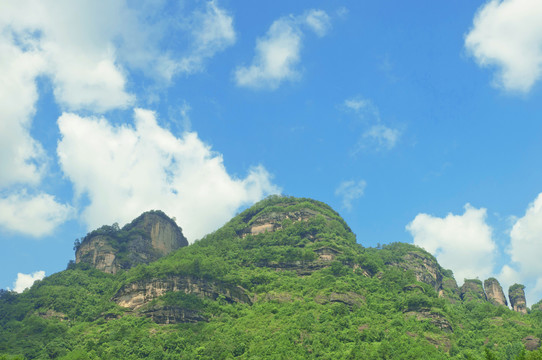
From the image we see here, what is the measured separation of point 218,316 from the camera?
9188cm

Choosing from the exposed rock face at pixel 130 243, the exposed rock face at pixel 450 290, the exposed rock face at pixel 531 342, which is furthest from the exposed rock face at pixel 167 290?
the exposed rock face at pixel 450 290

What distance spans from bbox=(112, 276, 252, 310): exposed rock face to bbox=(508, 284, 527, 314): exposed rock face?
9517 cm

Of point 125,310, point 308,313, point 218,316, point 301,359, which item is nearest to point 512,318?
point 308,313

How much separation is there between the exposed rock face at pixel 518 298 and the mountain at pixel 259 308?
12.7 m

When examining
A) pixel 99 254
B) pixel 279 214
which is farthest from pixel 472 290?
pixel 99 254

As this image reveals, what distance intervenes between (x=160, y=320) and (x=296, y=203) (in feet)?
221

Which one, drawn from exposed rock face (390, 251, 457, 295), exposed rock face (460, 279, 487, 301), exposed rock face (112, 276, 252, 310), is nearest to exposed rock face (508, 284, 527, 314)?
exposed rock face (460, 279, 487, 301)

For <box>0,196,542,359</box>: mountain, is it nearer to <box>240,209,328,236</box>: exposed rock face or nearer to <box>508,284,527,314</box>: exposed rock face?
<box>240,209,328,236</box>: exposed rock face

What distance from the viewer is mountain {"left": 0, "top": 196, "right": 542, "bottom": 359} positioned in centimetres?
7744

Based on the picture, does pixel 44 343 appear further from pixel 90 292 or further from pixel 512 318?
pixel 512 318

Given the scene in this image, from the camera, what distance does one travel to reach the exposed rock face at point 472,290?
146m

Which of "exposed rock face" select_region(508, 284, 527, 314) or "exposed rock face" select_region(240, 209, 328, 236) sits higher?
"exposed rock face" select_region(240, 209, 328, 236)

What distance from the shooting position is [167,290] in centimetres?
9475

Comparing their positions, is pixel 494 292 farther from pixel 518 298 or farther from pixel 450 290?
pixel 450 290
